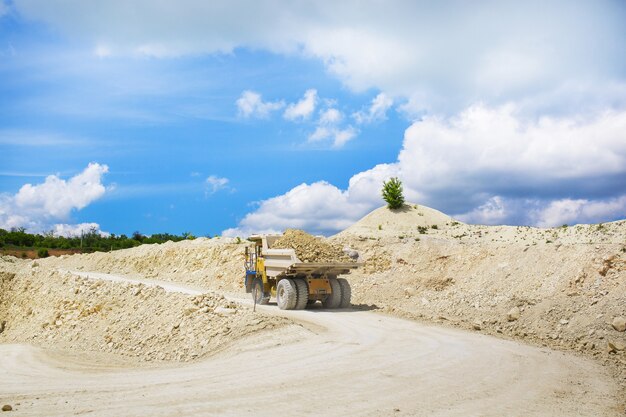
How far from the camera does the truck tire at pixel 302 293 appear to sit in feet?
64.8

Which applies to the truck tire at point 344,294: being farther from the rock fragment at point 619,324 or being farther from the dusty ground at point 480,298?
the rock fragment at point 619,324

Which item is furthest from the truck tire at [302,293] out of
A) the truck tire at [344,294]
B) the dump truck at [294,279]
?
the truck tire at [344,294]

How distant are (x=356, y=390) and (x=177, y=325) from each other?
9.62 meters

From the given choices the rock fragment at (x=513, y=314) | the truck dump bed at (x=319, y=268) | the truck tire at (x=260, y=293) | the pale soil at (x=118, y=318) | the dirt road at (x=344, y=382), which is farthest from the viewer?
the truck tire at (x=260, y=293)

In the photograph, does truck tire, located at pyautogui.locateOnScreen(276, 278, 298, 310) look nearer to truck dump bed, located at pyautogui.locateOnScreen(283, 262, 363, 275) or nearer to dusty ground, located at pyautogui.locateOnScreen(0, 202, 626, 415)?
truck dump bed, located at pyautogui.locateOnScreen(283, 262, 363, 275)

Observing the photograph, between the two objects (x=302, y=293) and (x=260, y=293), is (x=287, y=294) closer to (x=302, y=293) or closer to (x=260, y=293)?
(x=302, y=293)

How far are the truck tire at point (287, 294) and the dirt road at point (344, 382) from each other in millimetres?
4341

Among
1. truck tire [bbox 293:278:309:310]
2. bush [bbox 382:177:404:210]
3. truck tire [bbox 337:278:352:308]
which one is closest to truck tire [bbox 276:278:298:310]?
truck tire [bbox 293:278:309:310]

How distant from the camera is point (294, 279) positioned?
2008cm

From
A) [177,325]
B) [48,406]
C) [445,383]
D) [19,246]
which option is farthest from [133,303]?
[19,246]

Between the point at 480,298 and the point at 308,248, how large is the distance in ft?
25.7

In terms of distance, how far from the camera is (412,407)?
27.3 feet

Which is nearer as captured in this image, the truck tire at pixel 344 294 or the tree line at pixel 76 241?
the truck tire at pixel 344 294

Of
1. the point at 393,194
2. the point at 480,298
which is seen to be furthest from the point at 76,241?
the point at 480,298
